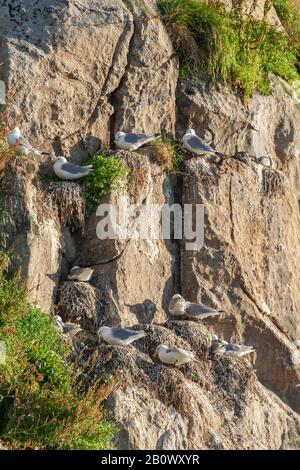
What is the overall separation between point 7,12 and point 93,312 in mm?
3877

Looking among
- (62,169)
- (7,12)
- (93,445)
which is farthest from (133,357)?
(7,12)

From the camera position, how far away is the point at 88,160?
16.3 m

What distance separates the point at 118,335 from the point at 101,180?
7.27 feet

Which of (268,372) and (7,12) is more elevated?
(7,12)

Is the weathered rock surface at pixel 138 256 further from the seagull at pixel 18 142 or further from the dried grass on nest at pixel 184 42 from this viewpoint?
the dried grass on nest at pixel 184 42

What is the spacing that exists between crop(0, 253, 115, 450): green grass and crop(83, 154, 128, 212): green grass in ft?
6.10

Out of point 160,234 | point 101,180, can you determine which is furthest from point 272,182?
point 101,180

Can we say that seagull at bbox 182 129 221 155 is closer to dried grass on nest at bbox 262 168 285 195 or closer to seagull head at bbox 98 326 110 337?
dried grass on nest at bbox 262 168 285 195

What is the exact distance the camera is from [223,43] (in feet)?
58.9

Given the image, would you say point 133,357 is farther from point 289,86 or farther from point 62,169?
point 289,86

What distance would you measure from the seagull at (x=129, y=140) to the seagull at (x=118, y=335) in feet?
8.78

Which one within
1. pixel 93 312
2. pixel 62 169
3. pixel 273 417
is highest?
pixel 62 169

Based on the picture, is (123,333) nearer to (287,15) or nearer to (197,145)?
(197,145)

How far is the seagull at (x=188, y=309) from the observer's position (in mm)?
15906
